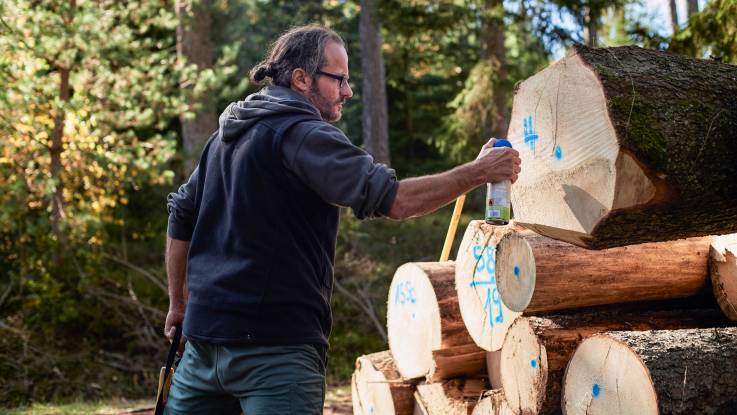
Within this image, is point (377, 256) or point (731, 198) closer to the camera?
point (731, 198)

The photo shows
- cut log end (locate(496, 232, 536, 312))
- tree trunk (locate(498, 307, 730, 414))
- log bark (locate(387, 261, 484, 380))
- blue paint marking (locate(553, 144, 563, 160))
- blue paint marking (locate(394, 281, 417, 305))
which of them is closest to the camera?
blue paint marking (locate(553, 144, 563, 160))

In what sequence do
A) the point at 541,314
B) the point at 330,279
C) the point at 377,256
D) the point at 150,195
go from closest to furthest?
1. the point at 330,279
2. the point at 541,314
3. the point at 377,256
4. the point at 150,195

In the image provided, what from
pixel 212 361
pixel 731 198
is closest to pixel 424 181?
pixel 212 361

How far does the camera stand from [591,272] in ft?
11.9

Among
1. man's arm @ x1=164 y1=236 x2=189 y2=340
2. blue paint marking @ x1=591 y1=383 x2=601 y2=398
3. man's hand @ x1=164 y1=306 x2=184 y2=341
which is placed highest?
man's arm @ x1=164 y1=236 x2=189 y2=340

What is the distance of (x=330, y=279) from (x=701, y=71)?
1699 mm

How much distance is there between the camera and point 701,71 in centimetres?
309

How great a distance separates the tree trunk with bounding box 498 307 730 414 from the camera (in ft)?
11.1

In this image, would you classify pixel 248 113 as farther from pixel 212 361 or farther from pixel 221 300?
pixel 212 361

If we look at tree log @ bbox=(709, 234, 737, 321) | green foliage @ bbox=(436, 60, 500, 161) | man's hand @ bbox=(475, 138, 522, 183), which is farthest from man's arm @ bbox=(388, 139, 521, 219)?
green foliage @ bbox=(436, 60, 500, 161)

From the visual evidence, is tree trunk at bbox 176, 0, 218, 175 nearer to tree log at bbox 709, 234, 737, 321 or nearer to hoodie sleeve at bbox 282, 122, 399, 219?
tree log at bbox 709, 234, 737, 321

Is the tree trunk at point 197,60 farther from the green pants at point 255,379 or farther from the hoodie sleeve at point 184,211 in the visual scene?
the green pants at point 255,379

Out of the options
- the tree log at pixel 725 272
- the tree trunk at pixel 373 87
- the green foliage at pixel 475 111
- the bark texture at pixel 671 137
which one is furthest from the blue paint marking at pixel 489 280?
the tree trunk at pixel 373 87

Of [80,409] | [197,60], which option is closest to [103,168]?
[80,409]
